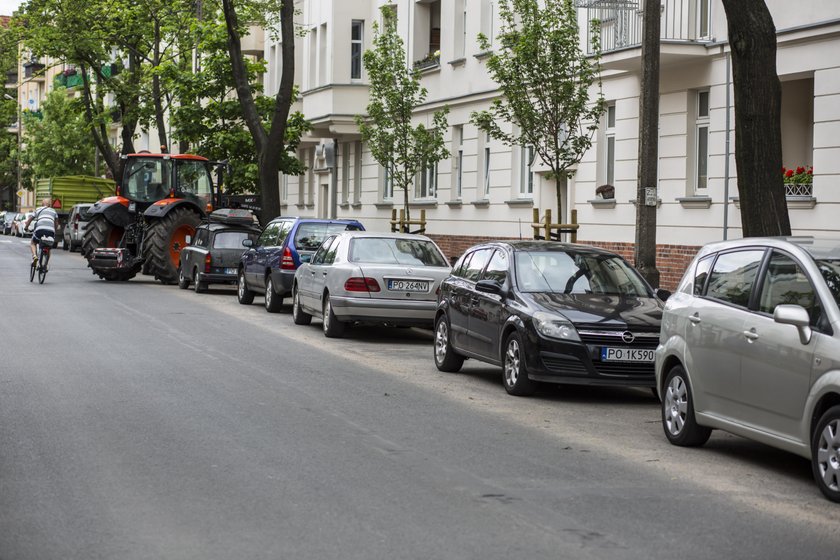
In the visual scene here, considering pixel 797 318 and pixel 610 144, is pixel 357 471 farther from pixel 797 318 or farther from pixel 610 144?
pixel 610 144

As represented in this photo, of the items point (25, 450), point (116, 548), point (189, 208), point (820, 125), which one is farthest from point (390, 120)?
point (116, 548)

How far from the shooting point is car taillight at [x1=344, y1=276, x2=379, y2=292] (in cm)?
1927

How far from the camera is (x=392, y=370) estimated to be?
15.8 meters

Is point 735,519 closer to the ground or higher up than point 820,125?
closer to the ground

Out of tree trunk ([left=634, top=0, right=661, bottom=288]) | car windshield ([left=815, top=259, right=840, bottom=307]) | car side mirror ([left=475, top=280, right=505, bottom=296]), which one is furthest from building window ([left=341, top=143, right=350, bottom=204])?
car windshield ([left=815, top=259, right=840, bottom=307])

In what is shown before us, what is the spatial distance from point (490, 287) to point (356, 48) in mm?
30445

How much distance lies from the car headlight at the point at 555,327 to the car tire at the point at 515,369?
0.27m

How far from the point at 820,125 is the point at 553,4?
179 inches

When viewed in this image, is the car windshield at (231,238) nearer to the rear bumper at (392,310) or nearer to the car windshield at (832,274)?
the rear bumper at (392,310)

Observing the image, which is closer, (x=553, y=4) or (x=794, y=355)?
(x=794, y=355)

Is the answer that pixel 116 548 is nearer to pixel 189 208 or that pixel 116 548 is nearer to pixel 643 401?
pixel 643 401

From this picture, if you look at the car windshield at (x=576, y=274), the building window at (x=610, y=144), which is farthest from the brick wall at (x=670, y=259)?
the car windshield at (x=576, y=274)

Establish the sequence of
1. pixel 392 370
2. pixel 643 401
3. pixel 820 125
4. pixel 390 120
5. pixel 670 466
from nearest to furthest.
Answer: pixel 670 466 < pixel 643 401 < pixel 392 370 < pixel 820 125 < pixel 390 120

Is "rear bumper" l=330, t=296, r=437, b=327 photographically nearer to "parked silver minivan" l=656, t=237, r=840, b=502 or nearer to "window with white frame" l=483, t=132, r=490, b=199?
"parked silver minivan" l=656, t=237, r=840, b=502
